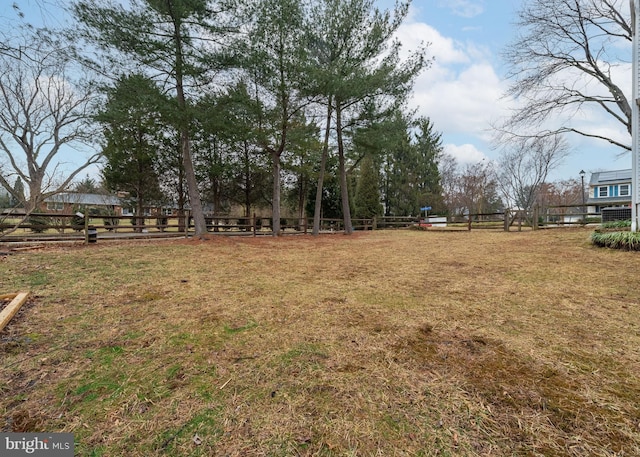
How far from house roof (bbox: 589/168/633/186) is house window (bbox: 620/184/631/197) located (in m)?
0.61

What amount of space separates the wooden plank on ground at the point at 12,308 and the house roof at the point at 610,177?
138 ft

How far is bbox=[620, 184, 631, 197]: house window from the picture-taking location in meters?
27.1

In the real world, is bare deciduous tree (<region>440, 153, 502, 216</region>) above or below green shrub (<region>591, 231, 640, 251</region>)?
above

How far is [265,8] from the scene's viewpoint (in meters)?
9.11

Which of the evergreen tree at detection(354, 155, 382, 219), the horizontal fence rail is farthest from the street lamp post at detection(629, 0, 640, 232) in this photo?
the evergreen tree at detection(354, 155, 382, 219)

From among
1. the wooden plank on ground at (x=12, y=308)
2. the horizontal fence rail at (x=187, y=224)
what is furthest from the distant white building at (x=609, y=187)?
the wooden plank on ground at (x=12, y=308)

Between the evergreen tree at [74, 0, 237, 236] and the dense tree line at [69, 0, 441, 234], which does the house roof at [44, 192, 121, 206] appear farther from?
the evergreen tree at [74, 0, 237, 236]

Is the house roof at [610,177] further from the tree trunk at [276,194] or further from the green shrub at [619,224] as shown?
the tree trunk at [276,194]

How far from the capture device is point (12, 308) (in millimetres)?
2600

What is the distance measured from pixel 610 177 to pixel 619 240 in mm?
34341

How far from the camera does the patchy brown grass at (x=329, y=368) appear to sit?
122cm

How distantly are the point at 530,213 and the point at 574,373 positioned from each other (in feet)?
54.1

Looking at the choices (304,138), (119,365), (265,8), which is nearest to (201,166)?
(304,138)

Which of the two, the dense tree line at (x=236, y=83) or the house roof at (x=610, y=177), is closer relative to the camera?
the dense tree line at (x=236, y=83)
